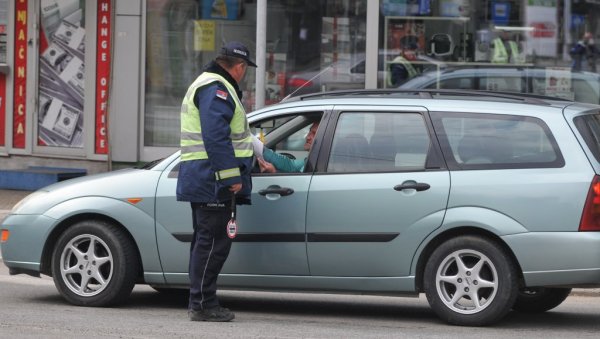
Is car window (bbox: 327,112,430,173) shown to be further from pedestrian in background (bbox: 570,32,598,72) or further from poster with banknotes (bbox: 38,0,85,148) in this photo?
poster with banknotes (bbox: 38,0,85,148)

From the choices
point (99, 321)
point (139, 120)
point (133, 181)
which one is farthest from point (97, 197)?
point (139, 120)

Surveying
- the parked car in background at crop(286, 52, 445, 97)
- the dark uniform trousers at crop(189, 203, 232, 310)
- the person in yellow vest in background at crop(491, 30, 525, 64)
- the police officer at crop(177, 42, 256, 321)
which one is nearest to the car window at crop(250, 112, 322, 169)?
the police officer at crop(177, 42, 256, 321)

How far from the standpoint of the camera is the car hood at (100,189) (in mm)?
7867

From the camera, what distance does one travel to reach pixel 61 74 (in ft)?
50.1

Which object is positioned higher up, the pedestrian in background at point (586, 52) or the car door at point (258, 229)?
the pedestrian in background at point (586, 52)

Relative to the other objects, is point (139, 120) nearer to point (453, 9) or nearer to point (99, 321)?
point (453, 9)

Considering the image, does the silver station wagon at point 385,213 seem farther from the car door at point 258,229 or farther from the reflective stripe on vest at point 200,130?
the reflective stripe on vest at point 200,130

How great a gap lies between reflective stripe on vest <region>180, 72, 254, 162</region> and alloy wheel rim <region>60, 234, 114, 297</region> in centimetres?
103

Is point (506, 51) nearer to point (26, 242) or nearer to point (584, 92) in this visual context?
point (584, 92)

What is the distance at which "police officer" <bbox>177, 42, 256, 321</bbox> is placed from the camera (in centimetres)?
727

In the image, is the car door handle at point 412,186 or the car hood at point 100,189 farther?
the car hood at point 100,189

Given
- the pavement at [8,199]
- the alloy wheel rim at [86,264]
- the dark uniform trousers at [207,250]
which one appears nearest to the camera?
the dark uniform trousers at [207,250]

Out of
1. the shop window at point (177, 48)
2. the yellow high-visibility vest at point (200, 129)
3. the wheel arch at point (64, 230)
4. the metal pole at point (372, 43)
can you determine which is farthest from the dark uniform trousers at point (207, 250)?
the shop window at point (177, 48)

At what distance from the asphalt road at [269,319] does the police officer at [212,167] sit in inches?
11.8
